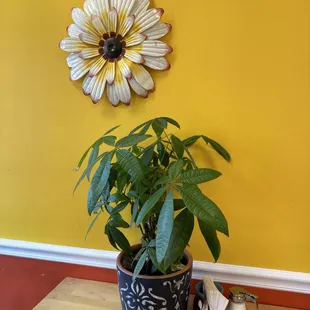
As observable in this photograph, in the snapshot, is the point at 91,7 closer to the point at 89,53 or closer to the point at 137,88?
the point at 89,53

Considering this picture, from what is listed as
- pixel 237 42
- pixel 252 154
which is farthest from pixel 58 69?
pixel 252 154

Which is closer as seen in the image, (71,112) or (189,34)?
(189,34)

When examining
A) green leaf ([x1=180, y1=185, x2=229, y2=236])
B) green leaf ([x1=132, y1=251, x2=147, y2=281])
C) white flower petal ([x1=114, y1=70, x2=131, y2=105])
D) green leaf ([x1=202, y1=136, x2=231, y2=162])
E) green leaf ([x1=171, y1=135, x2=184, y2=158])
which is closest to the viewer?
green leaf ([x1=180, y1=185, x2=229, y2=236])

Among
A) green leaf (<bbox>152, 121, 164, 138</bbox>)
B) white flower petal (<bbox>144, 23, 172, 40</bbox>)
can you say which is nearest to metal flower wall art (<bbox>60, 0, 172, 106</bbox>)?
white flower petal (<bbox>144, 23, 172, 40</bbox>)

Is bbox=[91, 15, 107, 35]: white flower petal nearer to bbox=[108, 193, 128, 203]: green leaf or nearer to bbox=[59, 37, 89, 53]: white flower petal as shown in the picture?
bbox=[59, 37, 89, 53]: white flower petal

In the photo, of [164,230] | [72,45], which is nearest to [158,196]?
[164,230]

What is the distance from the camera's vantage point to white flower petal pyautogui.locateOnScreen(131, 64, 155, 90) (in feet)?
3.34

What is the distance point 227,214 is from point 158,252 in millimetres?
472

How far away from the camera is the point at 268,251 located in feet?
3.30

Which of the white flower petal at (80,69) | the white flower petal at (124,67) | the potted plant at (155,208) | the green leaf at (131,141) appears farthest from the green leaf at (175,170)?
the white flower petal at (80,69)

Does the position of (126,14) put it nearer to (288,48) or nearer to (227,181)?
(288,48)

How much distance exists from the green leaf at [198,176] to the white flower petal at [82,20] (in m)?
0.63

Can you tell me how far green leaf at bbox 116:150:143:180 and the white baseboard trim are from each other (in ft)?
1.73

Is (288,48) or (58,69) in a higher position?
(288,48)
